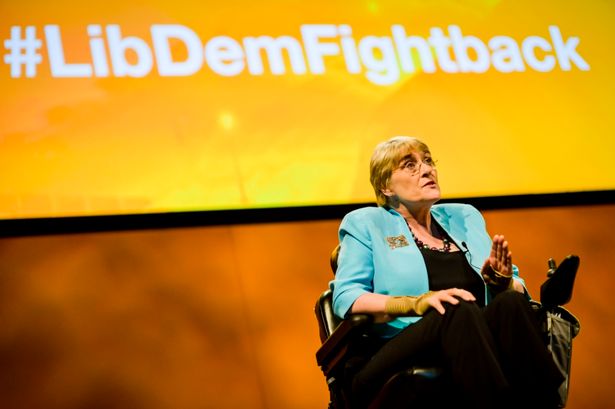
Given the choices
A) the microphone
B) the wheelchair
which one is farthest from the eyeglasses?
the wheelchair

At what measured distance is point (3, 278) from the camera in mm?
2951

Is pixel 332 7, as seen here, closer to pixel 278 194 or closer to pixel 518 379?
pixel 278 194

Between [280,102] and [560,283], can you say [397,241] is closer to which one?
[560,283]

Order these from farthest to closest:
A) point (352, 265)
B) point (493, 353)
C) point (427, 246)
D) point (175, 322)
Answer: point (175, 322) → point (427, 246) → point (352, 265) → point (493, 353)

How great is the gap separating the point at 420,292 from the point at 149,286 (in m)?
1.25

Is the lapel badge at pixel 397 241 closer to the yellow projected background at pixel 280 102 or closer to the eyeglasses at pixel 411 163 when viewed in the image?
the eyeglasses at pixel 411 163

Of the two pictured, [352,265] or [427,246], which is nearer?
[352,265]

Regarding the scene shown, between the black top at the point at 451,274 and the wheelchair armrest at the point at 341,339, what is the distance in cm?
31

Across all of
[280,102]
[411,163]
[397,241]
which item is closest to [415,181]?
[411,163]

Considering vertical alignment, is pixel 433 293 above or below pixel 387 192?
below

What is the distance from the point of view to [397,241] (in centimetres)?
232

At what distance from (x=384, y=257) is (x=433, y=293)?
0.36 metres

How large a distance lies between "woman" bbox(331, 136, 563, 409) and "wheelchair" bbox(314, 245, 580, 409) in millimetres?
52

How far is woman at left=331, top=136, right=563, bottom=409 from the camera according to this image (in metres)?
1.79
